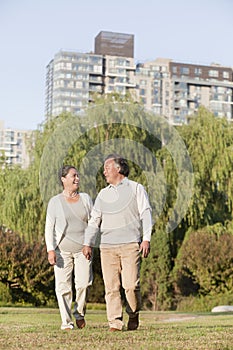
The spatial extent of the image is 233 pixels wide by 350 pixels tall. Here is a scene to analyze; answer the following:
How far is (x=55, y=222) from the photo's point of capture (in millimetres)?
7898

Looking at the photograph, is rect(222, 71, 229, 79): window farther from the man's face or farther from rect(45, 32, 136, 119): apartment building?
the man's face

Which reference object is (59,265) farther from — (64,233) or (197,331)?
(197,331)

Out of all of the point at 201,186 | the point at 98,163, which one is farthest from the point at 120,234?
the point at 201,186

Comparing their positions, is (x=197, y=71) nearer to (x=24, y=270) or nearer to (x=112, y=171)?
(x=24, y=270)

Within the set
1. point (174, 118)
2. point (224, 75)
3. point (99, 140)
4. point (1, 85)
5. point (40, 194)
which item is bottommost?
point (40, 194)

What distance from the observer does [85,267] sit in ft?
25.5

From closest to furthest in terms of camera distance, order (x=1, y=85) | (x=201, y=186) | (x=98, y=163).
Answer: (x=98, y=163), (x=201, y=186), (x=1, y=85)

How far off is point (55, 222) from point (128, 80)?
379 ft

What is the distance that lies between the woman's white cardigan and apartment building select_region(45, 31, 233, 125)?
365 feet

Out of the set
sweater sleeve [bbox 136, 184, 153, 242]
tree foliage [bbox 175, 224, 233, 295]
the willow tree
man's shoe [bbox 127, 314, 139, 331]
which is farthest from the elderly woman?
the willow tree

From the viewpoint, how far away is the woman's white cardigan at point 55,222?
7.82 m

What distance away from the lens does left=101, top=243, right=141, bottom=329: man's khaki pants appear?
7.34 m

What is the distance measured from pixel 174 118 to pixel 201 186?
99.9 metres

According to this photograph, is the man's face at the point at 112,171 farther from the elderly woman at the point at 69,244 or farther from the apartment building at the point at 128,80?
the apartment building at the point at 128,80
